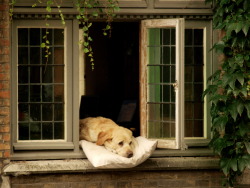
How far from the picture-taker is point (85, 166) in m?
6.42

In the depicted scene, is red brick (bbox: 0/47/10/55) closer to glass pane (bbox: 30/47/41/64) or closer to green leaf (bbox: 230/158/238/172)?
glass pane (bbox: 30/47/41/64)

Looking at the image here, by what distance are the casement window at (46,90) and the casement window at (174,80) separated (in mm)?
846

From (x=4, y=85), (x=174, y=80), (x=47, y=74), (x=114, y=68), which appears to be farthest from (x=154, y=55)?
(x=114, y=68)

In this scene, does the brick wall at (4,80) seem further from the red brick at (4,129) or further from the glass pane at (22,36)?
the glass pane at (22,36)

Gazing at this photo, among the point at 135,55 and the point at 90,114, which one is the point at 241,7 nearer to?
the point at 90,114

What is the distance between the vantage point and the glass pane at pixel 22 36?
21.4 feet

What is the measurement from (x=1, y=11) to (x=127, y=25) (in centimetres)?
496

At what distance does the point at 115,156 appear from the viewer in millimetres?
6172

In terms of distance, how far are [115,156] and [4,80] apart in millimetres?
1502

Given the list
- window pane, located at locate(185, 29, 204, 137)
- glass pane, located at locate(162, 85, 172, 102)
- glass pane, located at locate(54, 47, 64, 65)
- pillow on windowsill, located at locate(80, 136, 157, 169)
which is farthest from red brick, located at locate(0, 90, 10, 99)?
window pane, located at locate(185, 29, 204, 137)

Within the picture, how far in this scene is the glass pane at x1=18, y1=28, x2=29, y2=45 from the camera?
6527 millimetres

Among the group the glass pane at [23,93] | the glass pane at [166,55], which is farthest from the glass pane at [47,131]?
the glass pane at [166,55]

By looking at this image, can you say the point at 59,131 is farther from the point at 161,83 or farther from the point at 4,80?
the point at 161,83

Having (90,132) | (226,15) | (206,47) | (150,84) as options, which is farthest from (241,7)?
(90,132)
